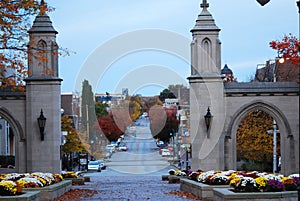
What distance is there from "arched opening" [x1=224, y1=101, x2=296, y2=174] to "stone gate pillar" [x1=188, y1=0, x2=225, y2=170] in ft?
1.22

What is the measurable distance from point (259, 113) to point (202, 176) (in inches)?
796

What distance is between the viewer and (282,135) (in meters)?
28.0

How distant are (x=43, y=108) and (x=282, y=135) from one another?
34.5 feet

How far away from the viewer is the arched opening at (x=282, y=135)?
1085 inches

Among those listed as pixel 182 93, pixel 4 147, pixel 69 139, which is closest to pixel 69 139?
pixel 69 139

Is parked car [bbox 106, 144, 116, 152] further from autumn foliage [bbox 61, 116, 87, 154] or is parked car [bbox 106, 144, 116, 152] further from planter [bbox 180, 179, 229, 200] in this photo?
planter [bbox 180, 179, 229, 200]

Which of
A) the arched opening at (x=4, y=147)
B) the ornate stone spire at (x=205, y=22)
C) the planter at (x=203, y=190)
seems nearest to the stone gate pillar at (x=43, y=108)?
the ornate stone spire at (x=205, y=22)

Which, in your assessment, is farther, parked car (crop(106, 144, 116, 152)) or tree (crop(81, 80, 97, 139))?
parked car (crop(106, 144, 116, 152))

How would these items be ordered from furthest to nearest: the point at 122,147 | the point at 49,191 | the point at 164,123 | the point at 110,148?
1. the point at 110,148
2. the point at 122,147
3. the point at 164,123
4. the point at 49,191

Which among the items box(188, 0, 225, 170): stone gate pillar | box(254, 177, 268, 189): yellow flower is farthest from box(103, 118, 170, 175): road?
box(254, 177, 268, 189): yellow flower

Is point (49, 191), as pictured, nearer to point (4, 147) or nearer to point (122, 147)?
point (4, 147)

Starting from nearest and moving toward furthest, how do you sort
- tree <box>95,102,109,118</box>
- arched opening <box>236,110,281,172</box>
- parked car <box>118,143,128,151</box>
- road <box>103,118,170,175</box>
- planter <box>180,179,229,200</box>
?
planter <box>180,179,229,200</box> → arched opening <box>236,110,281,172</box> → tree <box>95,102,109,118</box> → road <box>103,118,170,175</box> → parked car <box>118,143,128,151</box>

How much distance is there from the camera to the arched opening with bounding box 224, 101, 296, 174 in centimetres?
2755

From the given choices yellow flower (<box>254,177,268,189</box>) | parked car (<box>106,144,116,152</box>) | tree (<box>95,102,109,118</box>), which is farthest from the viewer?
parked car (<box>106,144,116,152</box>)
